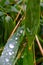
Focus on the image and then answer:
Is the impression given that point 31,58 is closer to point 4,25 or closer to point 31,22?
point 31,22

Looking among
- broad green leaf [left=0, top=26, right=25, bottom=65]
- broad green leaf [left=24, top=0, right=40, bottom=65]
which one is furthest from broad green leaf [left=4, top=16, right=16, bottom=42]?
broad green leaf [left=24, top=0, right=40, bottom=65]

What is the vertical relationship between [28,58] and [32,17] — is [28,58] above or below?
below

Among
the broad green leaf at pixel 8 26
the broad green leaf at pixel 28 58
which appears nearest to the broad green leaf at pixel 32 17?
the broad green leaf at pixel 28 58

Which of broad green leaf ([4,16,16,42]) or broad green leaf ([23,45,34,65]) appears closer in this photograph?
broad green leaf ([23,45,34,65])

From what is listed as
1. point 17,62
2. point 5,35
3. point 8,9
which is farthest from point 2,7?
point 17,62

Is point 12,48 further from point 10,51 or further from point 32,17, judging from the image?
point 32,17

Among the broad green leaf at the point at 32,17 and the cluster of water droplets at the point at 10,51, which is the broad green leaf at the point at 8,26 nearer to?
the cluster of water droplets at the point at 10,51

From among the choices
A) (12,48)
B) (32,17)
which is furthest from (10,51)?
(32,17)

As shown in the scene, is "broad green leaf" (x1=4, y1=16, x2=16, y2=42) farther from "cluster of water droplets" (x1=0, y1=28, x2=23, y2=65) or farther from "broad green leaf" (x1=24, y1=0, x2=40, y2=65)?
"broad green leaf" (x1=24, y1=0, x2=40, y2=65)
